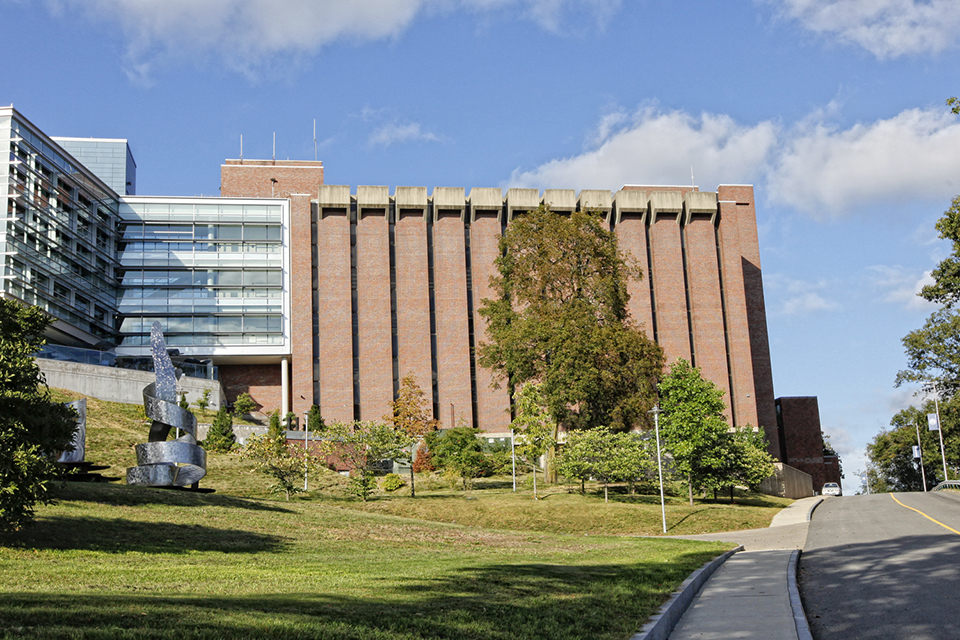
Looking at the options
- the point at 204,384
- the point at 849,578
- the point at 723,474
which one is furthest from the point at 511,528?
the point at 204,384

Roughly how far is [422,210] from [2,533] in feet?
189

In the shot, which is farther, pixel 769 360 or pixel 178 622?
pixel 769 360

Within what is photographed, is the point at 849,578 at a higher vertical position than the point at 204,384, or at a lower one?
lower

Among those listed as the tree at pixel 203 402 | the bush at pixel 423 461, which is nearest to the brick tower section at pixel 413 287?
the bush at pixel 423 461

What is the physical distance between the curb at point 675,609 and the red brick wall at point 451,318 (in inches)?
2078

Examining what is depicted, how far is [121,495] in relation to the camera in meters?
25.3

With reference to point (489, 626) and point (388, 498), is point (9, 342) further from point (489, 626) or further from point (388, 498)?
point (388, 498)

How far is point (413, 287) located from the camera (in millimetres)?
70312

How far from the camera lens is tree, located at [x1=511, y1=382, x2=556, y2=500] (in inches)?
1656

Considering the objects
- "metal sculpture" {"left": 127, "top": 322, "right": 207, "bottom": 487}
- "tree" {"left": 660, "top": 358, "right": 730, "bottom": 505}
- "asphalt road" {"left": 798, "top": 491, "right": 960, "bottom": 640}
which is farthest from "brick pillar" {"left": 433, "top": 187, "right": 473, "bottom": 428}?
"asphalt road" {"left": 798, "top": 491, "right": 960, "bottom": 640}

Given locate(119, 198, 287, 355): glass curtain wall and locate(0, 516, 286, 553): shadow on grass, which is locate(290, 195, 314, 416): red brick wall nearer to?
locate(119, 198, 287, 355): glass curtain wall

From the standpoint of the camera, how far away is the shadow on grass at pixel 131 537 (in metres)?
16.7

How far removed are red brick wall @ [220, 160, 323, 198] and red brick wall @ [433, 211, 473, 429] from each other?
1535cm

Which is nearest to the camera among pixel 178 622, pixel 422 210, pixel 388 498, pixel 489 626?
pixel 178 622
